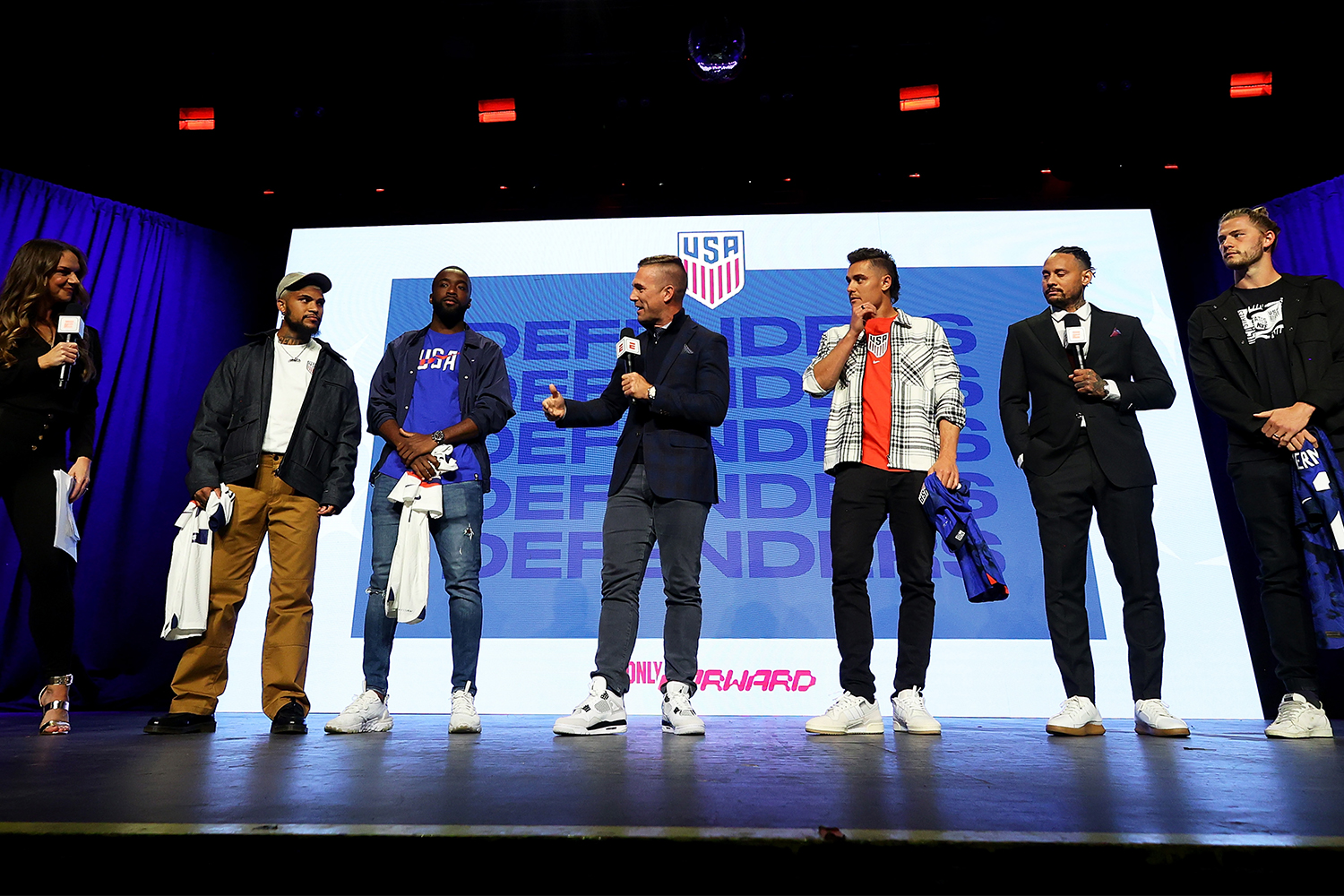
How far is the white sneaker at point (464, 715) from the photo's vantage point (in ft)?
9.70

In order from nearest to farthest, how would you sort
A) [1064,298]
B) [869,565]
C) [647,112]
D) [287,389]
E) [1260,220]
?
[869,565] → [1260,220] → [1064,298] → [287,389] → [647,112]

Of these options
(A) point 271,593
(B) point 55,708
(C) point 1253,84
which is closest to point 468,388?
(A) point 271,593

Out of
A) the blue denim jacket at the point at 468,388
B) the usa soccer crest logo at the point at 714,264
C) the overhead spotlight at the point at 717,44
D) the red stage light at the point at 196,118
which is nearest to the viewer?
the blue denim jacket at the point at 468,388

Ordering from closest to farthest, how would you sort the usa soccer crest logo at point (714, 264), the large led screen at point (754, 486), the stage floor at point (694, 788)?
the stage floor at point (694, 788) → the large led screen at point (754, 486) → the usa soccer crest logo at point (714, 264)

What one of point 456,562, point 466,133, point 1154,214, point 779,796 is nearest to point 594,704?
point 456,562

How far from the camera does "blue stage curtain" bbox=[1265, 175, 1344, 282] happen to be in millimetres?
4840

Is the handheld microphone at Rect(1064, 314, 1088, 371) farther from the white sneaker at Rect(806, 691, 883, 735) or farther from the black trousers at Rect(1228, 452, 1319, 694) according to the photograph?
the white sneaker at Rect(806, 691, 883, 735)

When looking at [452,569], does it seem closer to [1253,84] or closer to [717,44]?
[717,44]

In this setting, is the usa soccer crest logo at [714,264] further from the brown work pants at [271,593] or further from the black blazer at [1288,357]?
the brown work pants at [271,593]

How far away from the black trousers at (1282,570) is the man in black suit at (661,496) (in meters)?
1.77

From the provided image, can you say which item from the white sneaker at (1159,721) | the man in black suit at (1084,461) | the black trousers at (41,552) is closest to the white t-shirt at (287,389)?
the black trousers at (41,552)

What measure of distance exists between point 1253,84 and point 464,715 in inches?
192

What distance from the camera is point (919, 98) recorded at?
4930 mm

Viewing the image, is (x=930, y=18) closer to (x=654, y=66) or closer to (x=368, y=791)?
(x=654, y=66)
